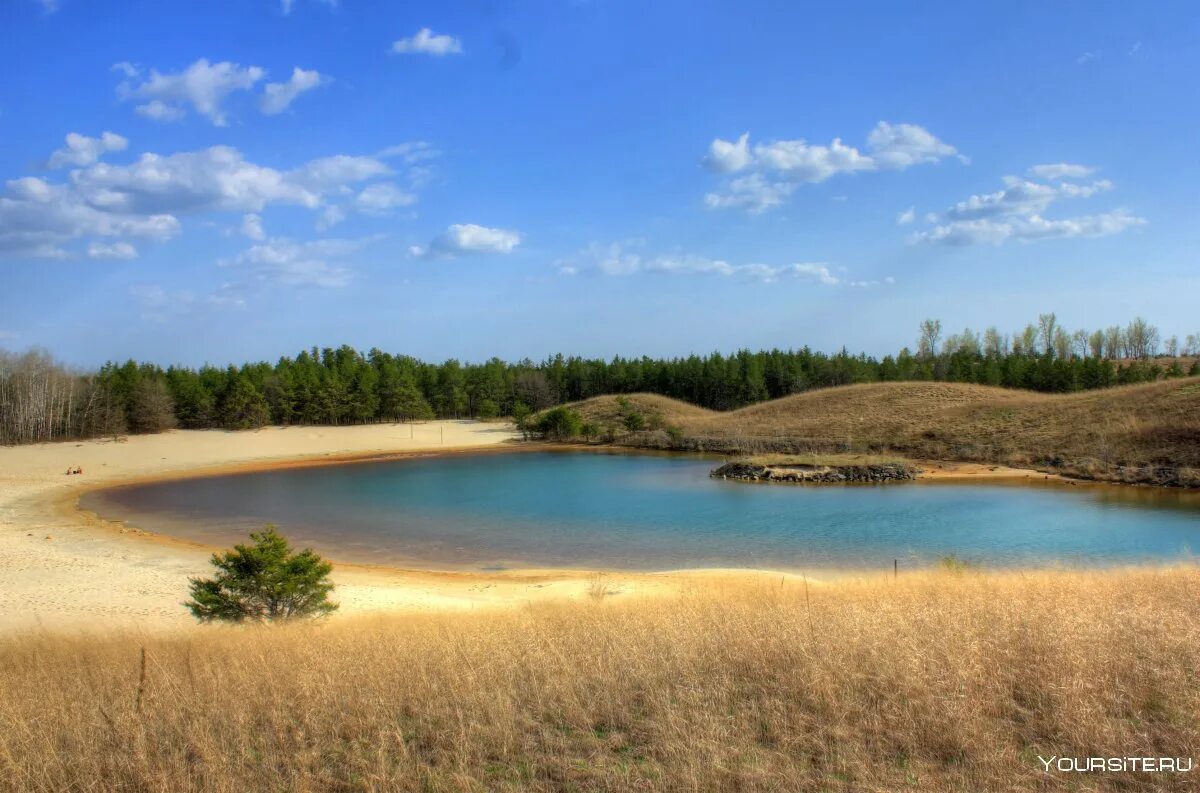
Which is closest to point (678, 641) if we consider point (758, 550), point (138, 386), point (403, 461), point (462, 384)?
point (758, 550)

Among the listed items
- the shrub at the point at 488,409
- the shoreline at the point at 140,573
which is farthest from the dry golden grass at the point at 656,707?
the shrub at the point at 488,409

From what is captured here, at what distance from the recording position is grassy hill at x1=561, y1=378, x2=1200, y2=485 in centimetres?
3969

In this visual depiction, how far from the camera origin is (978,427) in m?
50.5

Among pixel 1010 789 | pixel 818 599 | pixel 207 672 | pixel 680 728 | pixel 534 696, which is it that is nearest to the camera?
pixel 1010 789

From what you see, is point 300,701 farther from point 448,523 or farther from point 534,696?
point 448,523

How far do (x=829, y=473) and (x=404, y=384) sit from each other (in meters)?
56.7

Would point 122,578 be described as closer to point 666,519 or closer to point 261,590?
point 261,590

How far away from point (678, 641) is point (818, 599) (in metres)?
4.11

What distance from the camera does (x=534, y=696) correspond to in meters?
6.18

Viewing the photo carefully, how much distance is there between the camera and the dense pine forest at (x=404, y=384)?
2552 inches

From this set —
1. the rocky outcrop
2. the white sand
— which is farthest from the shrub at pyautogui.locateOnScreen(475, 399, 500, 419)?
the rocky outcrop

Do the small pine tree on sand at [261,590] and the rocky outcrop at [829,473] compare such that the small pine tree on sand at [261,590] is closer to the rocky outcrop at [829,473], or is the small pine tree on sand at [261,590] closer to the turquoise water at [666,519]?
the turquoise water at [666,519]

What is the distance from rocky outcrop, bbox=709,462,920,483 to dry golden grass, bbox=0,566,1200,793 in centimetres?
3331

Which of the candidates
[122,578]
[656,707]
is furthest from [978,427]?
[656,707]
